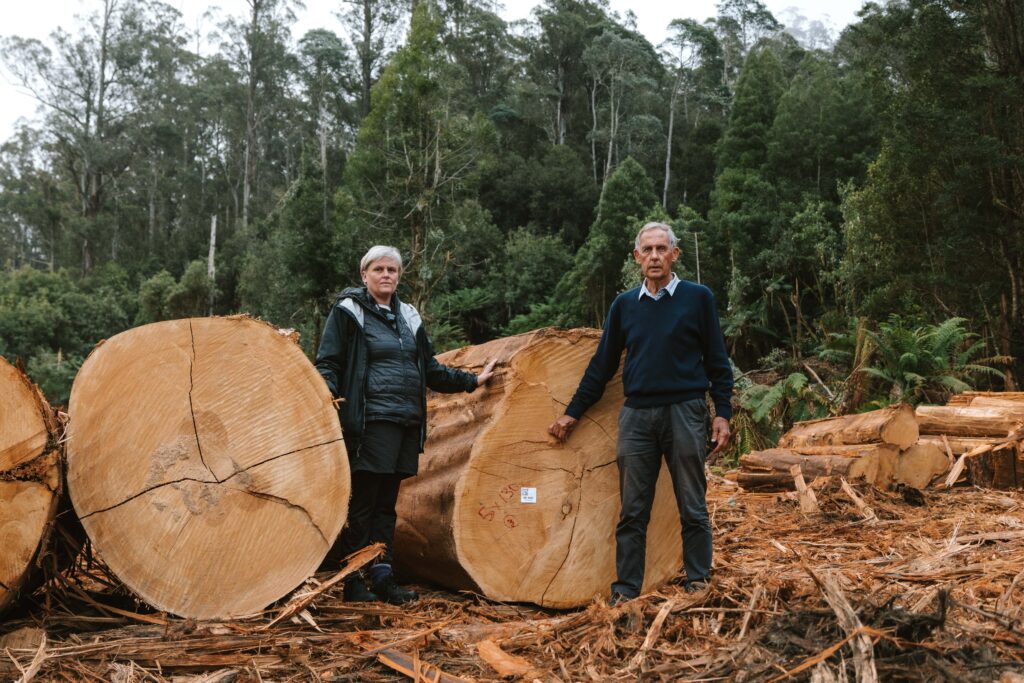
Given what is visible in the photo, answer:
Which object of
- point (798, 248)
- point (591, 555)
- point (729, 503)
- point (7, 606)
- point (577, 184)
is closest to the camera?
point (7, 606)

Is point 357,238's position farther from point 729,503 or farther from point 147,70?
point 147,70

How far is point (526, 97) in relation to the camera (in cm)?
4334

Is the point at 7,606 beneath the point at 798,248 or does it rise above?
beneath

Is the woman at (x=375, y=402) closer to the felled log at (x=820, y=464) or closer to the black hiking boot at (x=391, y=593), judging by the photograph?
the black hiking boot at (x=391, y=593)

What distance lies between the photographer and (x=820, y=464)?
21.0 feet

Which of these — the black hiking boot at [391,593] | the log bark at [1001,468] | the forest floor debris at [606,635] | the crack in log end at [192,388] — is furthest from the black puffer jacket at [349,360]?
the log bark at [1001,468]

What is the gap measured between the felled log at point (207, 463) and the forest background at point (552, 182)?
7574 millimetres

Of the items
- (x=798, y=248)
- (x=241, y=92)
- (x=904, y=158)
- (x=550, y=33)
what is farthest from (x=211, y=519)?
(x=241, y=92)

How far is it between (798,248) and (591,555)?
68.4 ft

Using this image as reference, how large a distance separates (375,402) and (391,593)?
89 cm

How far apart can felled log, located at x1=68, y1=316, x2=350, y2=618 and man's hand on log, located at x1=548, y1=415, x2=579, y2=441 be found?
3.35 feet

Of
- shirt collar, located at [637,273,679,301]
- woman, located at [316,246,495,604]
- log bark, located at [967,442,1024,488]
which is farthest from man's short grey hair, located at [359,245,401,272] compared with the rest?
log bark, located at [967,442,1024,488]

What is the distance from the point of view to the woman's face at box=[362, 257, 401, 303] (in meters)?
3.90

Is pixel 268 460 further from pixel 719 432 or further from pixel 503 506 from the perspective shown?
pixel 719 432
